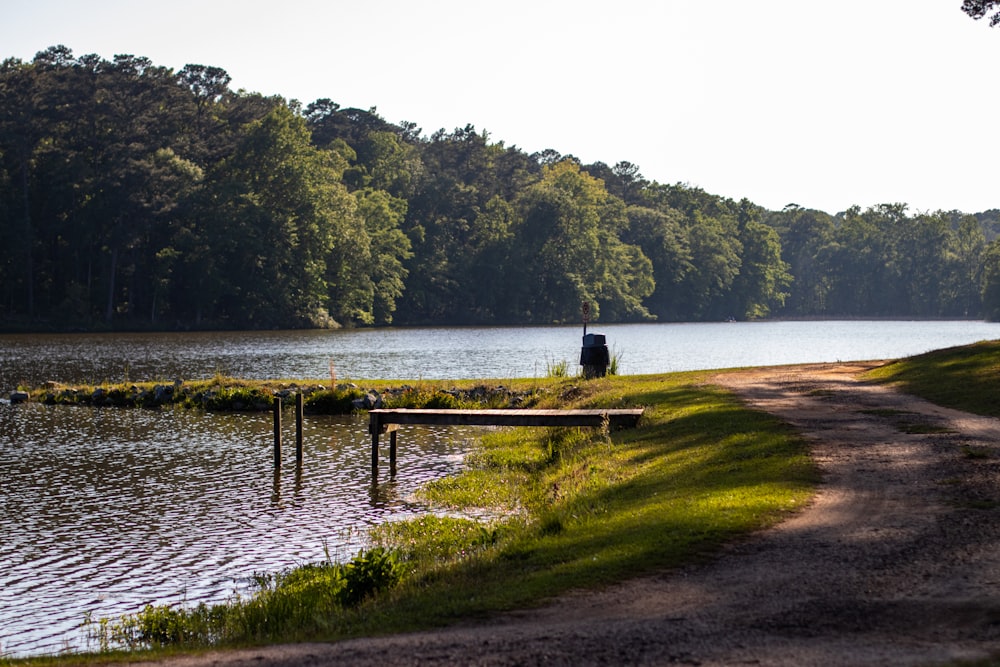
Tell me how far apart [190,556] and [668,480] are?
759 centimetres

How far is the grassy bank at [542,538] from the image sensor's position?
10477 mm

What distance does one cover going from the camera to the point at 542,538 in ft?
42.5

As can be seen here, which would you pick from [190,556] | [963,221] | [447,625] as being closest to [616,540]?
[447,625]

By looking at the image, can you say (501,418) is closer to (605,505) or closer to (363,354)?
(605,505)

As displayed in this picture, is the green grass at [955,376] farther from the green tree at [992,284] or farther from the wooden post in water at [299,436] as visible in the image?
the green tree at [992,284]

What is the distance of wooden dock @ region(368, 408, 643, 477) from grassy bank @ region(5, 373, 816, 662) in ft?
2.44

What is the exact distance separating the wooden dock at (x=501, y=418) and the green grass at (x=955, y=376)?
6.48 metres

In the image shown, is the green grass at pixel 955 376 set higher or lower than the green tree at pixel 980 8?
lower

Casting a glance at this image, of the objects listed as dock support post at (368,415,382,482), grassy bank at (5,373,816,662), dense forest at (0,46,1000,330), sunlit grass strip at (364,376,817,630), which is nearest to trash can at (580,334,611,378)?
sunlit grass strip at (364,376,817,630)


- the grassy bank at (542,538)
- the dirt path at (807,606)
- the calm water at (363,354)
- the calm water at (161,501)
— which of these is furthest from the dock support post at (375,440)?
the calm water at (363,354)

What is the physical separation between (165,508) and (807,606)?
14745mm

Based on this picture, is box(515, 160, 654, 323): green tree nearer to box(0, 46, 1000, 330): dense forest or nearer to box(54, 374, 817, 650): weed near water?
box(0, 46, 1000, 330): dense forest

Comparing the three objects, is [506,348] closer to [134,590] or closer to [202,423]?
[202,423]

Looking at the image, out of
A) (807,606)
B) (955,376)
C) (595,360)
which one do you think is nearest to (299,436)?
(595,360)
